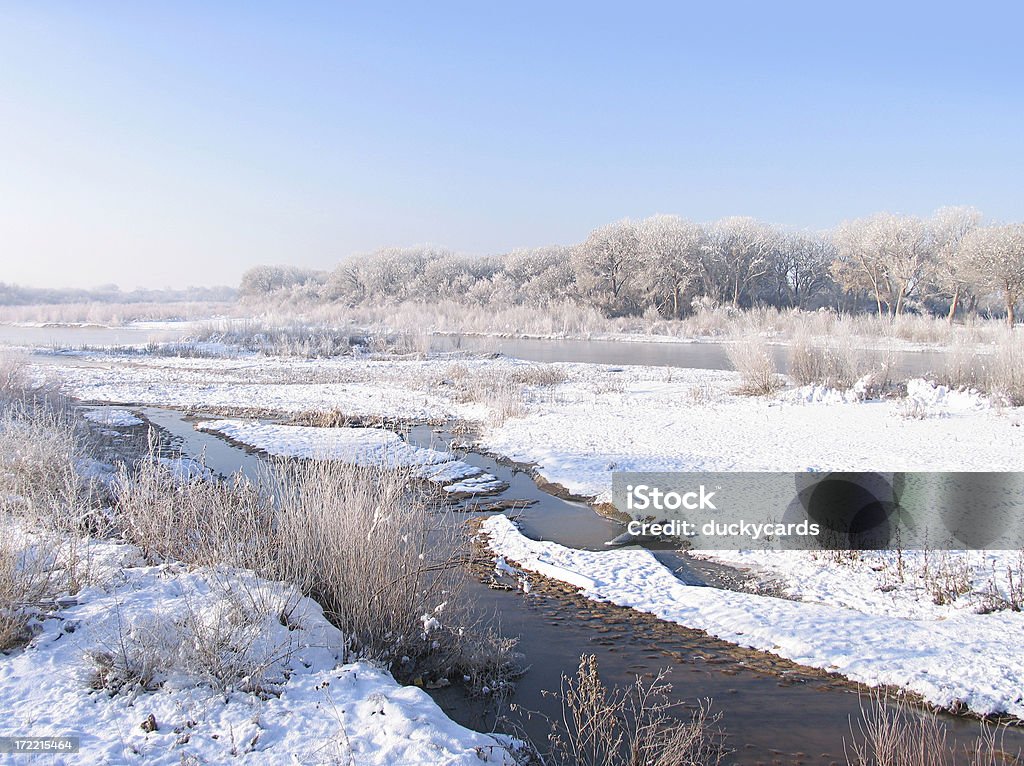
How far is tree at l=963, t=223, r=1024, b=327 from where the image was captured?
118 feet

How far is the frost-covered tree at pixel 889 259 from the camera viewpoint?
4572 centimetres

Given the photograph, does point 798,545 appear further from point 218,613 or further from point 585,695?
point 218,613

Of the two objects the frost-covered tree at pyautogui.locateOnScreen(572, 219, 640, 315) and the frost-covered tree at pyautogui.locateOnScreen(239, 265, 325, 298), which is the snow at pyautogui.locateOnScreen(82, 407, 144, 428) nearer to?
the frost-covered tree at pyautogui.locateOnScreen(572, 219, 640, 315)

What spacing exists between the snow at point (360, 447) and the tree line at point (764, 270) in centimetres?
3808

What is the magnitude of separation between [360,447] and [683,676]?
739 cm

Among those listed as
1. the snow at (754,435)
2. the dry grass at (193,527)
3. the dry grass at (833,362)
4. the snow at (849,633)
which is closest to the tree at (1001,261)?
the dry grass at (833,362)

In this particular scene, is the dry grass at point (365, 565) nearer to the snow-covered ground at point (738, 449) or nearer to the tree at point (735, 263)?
the snow-covered ground at point (738, 449)

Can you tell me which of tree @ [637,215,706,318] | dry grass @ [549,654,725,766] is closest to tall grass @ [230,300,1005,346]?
tree @ [637,215,706,318]

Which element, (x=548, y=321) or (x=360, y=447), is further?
(x=548, y=321)

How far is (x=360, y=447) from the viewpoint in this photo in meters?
11.0

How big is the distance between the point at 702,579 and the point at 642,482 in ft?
Answer: 9.21
